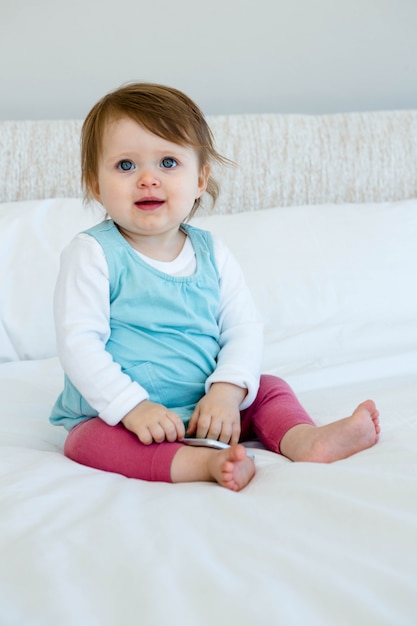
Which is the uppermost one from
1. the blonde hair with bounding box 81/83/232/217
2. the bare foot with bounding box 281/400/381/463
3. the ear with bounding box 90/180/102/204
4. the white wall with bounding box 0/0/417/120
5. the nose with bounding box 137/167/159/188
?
the white wall with bounding box 0/0/417/120

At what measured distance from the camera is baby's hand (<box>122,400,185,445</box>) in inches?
41.0

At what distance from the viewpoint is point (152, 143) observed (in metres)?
1.15

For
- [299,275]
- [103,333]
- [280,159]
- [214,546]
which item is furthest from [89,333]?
[280,159]

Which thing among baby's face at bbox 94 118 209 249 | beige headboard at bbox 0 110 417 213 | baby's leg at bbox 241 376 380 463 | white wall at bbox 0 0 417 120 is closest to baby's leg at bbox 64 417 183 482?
baby's leg at bbox 241 376 380 463

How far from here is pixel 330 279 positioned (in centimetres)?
170

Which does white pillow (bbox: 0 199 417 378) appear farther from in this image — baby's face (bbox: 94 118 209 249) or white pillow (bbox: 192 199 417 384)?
baby's face (bbox: 94 118 209 249)

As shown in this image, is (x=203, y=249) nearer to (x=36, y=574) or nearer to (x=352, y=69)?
(x=36, y=574)

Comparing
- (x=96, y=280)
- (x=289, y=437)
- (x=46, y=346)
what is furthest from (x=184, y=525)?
(x=46, y=346)

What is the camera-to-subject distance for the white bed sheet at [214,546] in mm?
641

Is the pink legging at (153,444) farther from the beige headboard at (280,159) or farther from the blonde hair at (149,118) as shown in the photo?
the beige headboard at (280,159)

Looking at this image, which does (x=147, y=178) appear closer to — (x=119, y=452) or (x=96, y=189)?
(x=96, y=189)

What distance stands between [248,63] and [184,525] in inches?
67.6

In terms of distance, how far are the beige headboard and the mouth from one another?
0.80 m

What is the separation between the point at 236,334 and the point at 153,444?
267mm
